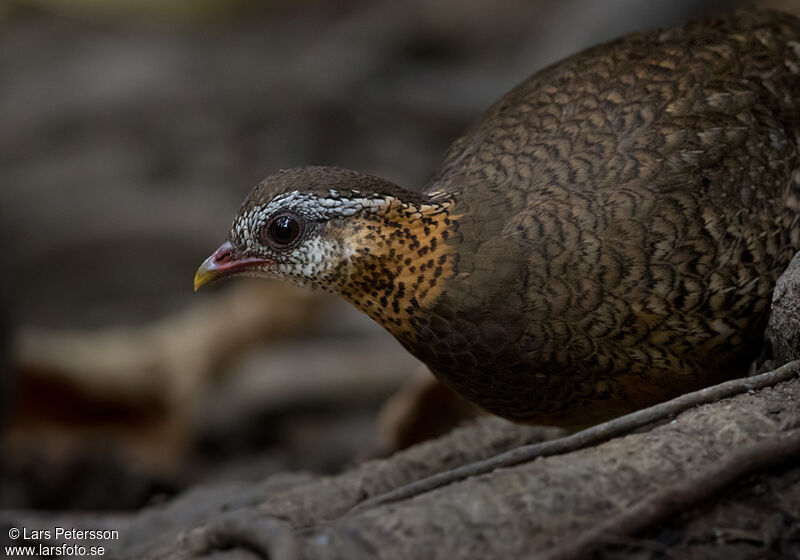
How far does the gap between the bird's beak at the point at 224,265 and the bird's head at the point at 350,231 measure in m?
0.11

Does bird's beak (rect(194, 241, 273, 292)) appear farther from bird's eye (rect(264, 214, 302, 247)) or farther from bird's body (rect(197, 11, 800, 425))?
bird's eye (rect(264, 214, 302, 247))

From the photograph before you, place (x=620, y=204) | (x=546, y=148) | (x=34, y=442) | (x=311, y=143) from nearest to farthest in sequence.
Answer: (x=620, y=204) < (x=546, y=148) < (x=34, y=442) < (x=311, y=143)

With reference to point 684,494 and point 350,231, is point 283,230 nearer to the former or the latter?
point 350,231

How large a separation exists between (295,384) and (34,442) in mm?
1879

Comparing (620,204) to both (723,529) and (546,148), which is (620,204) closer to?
(546,148)

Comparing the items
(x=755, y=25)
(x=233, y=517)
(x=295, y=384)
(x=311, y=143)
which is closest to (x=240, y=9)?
(x=311, y=143)

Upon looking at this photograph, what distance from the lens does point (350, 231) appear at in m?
3.52

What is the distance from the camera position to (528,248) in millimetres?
3414

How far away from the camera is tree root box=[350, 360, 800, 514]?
2.85 m

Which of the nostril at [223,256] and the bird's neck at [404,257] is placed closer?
the bird's neck at [404,257]

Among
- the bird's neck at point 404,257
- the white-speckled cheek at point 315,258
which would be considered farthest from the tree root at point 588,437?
the white-speckled cheek at point 315,258

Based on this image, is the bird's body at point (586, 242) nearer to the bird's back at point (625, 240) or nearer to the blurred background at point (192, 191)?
the bird's back at point (625, 240)

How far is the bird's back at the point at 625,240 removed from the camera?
336cm

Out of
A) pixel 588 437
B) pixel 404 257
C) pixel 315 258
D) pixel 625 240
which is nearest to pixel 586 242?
pixel 625 240
